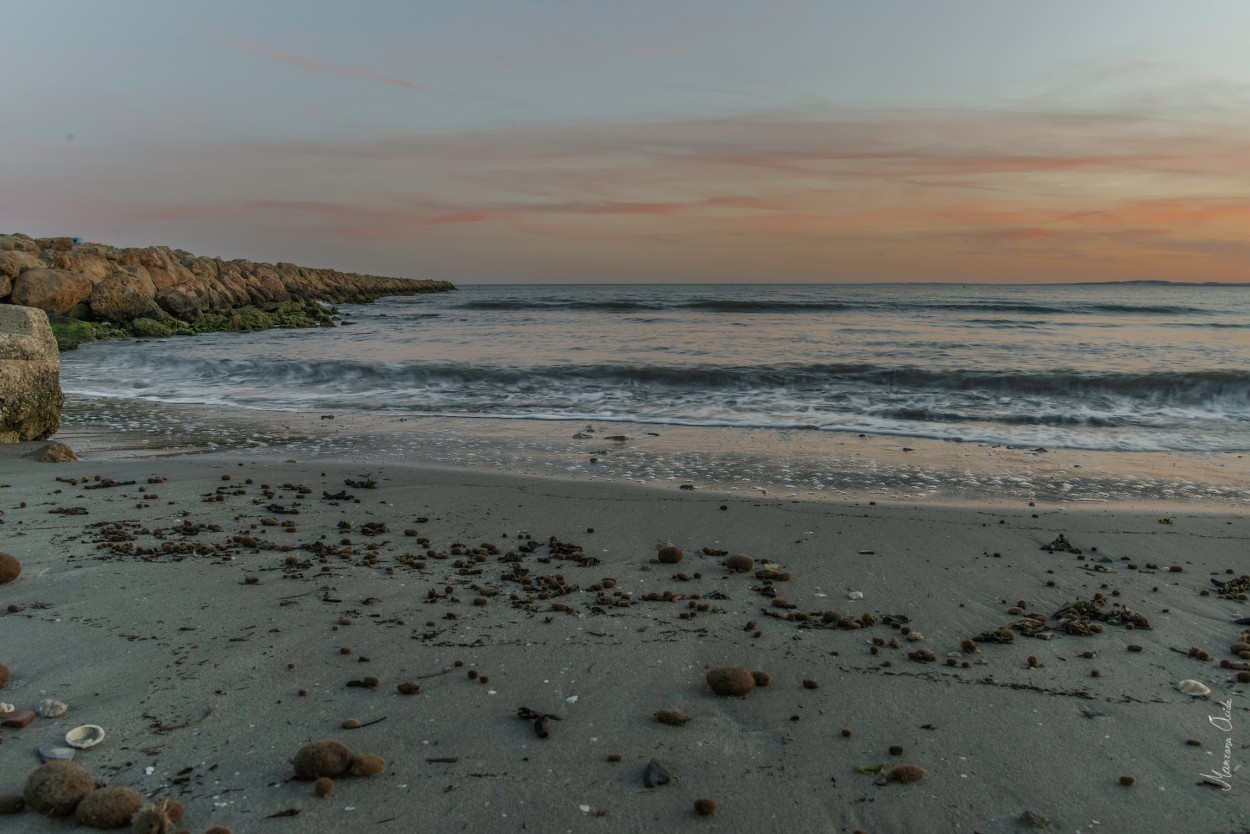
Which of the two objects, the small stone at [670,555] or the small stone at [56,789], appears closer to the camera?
the small stone at [56,789]

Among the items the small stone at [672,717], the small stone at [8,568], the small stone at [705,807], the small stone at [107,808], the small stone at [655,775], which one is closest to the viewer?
the small stone at [107,808]

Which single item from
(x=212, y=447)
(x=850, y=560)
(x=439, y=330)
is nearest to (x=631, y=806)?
(x=850, y=560)

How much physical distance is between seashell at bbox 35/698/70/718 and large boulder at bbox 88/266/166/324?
73.5 feet

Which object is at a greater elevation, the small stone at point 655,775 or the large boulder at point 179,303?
the large boulder at point 179,303

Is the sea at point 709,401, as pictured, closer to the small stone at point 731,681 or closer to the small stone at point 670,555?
the small stone at point 670,555

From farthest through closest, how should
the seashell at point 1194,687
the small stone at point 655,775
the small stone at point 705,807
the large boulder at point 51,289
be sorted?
the large boulder at point 51,289
the seashell at point 1194,687
the small stone at point 655,775
the small stone at point 705,807

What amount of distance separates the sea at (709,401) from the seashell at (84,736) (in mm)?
4464

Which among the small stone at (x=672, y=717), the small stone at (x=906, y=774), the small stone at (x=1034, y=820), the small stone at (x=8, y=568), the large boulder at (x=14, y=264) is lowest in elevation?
the small stone at (x=1034, y=820)

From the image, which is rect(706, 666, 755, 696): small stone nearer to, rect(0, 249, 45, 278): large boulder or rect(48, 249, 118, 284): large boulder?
rect(0, 249, 45, 278): large boulder

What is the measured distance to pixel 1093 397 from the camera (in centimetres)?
1251

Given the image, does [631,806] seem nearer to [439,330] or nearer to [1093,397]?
[1093,397]

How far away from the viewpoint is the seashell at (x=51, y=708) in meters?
2.53

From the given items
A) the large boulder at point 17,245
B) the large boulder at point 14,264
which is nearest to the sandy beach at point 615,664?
the large boulder at point 14,264

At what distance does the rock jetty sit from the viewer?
19.3 metres
